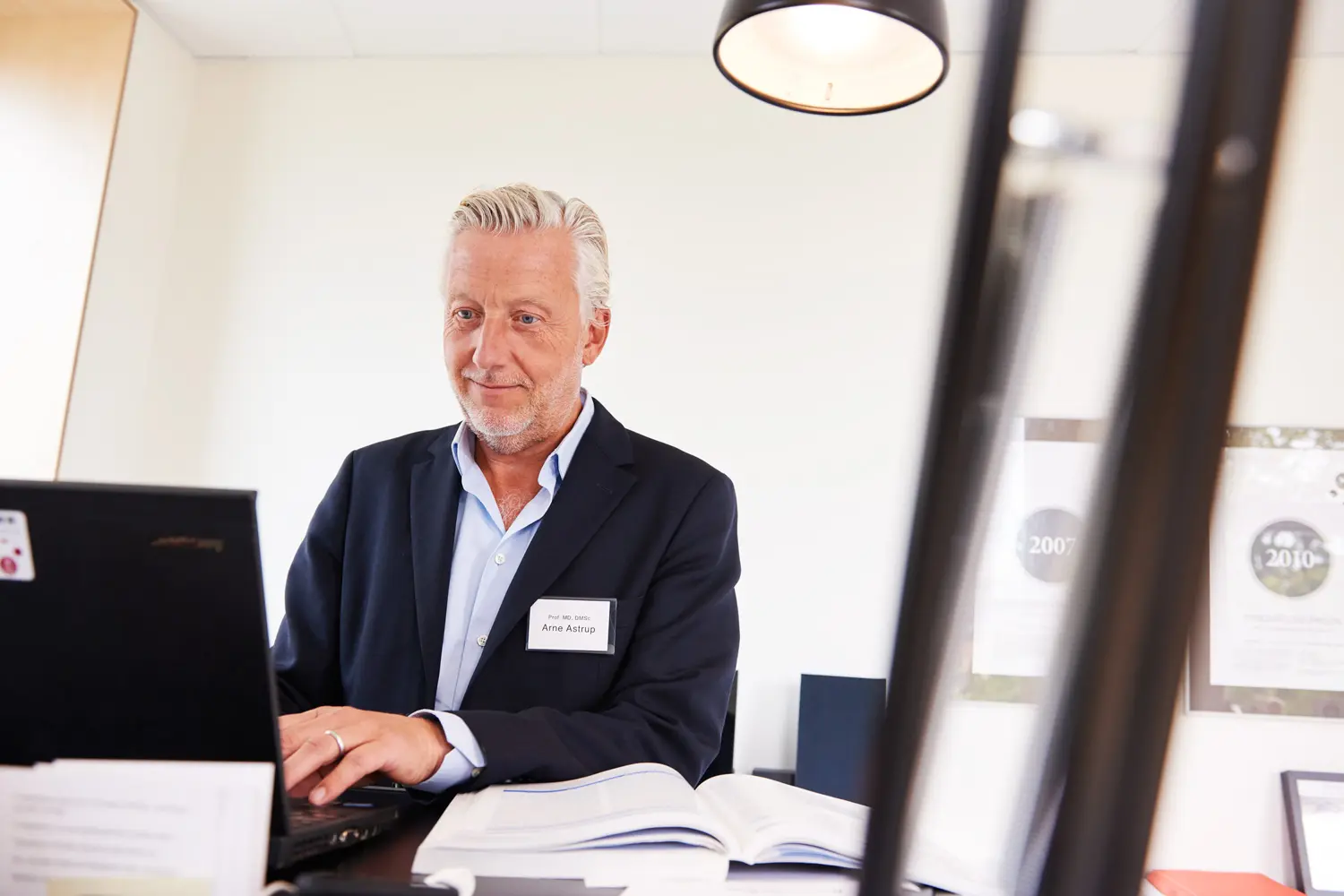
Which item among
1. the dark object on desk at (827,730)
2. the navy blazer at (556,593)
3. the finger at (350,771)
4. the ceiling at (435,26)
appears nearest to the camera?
the finger at (350,771)

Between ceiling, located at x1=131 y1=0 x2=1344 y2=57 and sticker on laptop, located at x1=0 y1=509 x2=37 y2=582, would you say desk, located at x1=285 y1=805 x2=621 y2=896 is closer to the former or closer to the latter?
sticker on laptop, located at x1=0 y1=509 x2=37 y2=582

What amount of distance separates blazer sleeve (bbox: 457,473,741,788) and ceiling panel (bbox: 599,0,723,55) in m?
2.10

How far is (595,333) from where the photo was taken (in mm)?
2025

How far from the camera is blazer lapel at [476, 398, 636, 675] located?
1.56 meters

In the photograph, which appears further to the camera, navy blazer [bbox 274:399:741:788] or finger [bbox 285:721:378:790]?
navy blazer [bbox 274:399:741:788]

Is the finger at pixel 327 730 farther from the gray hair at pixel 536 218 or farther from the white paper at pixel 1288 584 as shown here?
the white paper at pixel 1288 584

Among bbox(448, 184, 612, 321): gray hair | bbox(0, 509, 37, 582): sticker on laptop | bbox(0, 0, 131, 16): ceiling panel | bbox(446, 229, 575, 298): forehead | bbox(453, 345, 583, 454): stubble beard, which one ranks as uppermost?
bbox(0, 0, 131, 16): ceiling panel

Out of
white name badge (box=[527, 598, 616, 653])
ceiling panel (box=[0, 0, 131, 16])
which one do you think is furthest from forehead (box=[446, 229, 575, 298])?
ceiling panel (box=[0, 0, 131, 16])

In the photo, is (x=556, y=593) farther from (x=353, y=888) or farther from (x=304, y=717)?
(x=353, y=888)

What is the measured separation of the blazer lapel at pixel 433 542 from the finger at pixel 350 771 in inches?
20.9

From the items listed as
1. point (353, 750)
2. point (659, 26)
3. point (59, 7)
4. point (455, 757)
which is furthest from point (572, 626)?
point (59, 7)

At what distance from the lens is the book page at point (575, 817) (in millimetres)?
850

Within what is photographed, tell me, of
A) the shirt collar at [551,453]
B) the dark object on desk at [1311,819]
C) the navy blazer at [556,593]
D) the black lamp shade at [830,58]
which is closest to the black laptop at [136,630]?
the navy blazer at [556,593]

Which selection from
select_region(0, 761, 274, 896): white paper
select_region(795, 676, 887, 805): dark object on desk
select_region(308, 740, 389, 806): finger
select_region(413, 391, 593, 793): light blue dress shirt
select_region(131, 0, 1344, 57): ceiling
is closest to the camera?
select_region(0, 761, 274, 896): white paper
